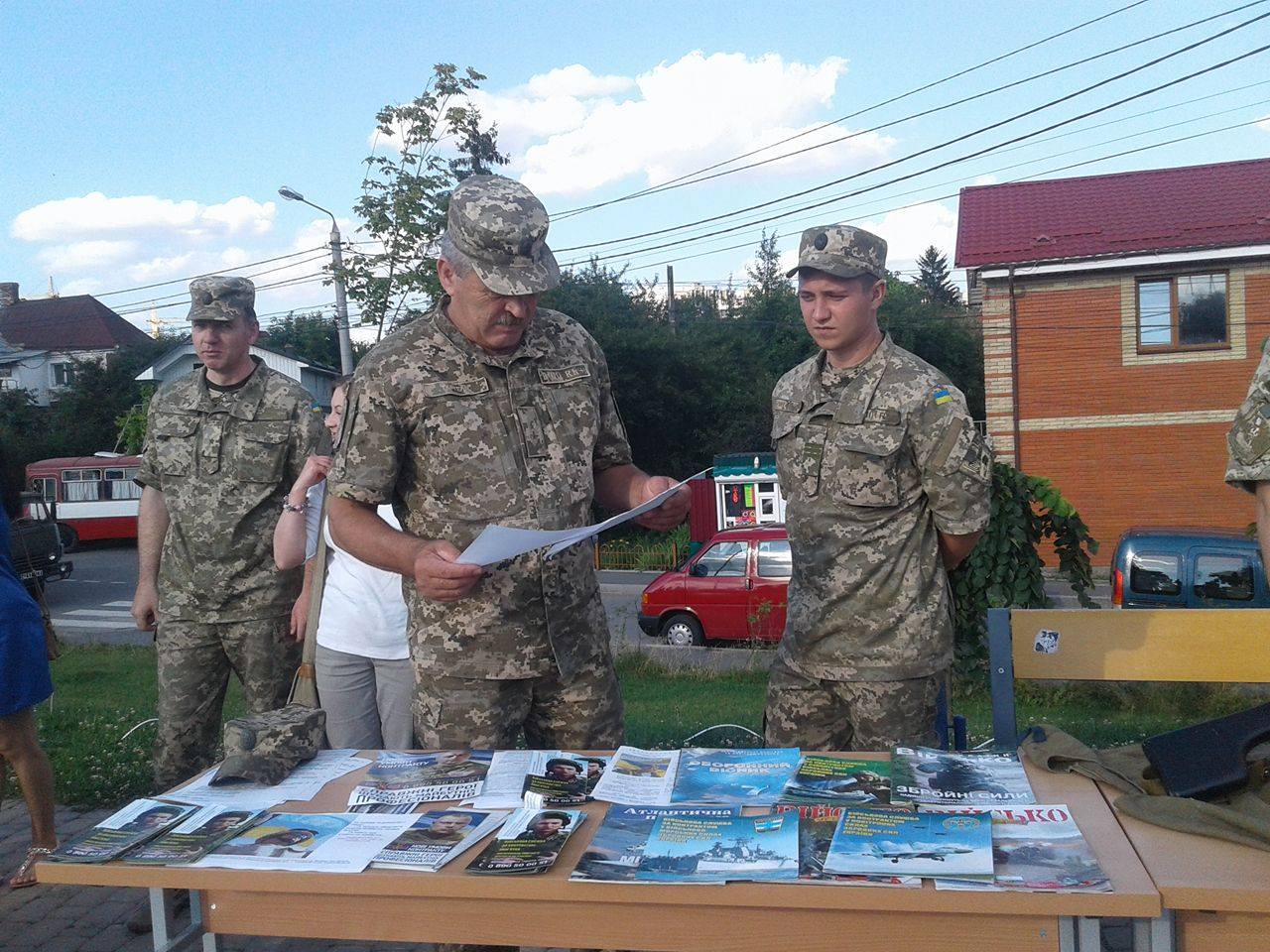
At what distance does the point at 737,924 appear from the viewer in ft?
5.84

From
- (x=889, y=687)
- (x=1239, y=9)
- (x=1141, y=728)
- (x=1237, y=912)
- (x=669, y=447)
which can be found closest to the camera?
(x=1237, y=912)

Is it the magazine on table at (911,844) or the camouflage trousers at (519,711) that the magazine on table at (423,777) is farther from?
the magazine on table at (911,844)

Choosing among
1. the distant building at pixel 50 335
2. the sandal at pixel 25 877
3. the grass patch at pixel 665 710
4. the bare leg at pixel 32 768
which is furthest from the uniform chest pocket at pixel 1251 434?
the distant building at pixel 50 335

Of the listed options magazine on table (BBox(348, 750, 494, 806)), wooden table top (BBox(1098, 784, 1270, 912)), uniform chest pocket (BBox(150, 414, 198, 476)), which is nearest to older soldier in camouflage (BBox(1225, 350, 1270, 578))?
wooden table top (BBox(1098, 784, 1270, 912))

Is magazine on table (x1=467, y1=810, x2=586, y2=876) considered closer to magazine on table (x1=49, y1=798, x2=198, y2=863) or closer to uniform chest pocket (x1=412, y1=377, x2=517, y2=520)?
magazine on table (x1=49, y1=798, x2=198, y2=863)

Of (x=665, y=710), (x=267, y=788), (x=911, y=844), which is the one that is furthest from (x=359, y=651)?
(x=665, y=710)

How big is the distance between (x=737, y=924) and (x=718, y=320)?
1231 inches

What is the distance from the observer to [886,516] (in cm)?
293

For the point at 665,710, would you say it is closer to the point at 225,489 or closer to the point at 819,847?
the point at 225,489

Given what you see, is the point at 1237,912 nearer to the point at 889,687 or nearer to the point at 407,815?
the point at 889,687

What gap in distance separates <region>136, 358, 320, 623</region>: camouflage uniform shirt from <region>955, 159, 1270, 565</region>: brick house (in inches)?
693

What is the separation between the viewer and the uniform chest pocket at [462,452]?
257 cm

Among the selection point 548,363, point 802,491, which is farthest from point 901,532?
point 548,363

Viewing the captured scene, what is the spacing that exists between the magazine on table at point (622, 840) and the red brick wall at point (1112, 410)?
19.0 meters
